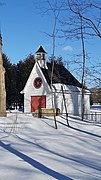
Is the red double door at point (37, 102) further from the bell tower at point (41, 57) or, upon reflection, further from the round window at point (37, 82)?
the bell tower at point (41, 57)

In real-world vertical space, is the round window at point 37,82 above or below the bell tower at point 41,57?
below

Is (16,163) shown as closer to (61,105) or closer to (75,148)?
(75,148)

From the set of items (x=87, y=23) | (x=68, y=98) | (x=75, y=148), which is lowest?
(x=75, y=148)

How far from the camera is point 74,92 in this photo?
126ft

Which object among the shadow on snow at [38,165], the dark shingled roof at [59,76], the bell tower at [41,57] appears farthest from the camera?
the bell tower at [41,57]

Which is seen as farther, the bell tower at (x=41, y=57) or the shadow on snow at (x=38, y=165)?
the bell tower at (x=41, y=57)

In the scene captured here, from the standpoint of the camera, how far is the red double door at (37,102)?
35.7 metres

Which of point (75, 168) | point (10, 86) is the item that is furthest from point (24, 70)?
point (75, 168)

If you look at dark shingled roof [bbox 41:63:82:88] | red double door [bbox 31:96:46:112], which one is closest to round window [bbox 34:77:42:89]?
dark shingled roof [bbox 41:63:82:88]

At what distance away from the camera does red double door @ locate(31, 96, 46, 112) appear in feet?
117

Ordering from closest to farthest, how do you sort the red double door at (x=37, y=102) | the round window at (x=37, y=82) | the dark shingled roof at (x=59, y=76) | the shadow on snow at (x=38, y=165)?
1. the shadow on snow at (x=38, y=165)
2. the red double door at (x=37, y=102)
3. the round window at (x=37, y=82)
4. the dark shingled roof at (x=59, y=76)

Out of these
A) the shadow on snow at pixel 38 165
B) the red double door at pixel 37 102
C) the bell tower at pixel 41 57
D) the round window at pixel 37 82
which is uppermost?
the bell tower at pixel 41 57

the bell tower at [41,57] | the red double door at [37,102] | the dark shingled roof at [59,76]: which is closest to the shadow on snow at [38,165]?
the red double door at [37,102]

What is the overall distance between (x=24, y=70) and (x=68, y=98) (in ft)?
50.6
